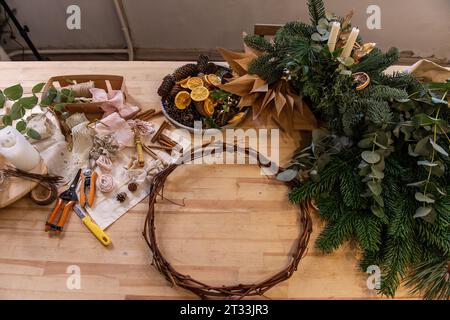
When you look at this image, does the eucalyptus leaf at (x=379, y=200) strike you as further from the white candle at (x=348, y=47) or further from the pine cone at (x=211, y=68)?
the pine cone at (x=211, y=68)

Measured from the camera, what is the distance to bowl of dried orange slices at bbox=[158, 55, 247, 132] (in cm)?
105

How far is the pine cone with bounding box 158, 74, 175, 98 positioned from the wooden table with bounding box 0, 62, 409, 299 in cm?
25

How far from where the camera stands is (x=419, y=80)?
3.28ft

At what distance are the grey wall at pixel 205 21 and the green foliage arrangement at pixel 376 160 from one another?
906 millimetres

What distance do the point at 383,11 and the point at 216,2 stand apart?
0.83 metres

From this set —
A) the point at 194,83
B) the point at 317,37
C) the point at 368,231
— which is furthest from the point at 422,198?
the point at 194,83

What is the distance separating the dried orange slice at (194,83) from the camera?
3.52 ft

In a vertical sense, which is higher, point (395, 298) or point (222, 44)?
point (222, 44)

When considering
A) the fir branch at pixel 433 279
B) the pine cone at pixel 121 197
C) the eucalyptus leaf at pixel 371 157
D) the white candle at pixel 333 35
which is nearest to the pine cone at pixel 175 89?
the pine cone at pixel 121 197

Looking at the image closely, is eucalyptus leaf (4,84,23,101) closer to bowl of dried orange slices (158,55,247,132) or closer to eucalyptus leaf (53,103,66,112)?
eucalyptus leaf (53,103,66,112)

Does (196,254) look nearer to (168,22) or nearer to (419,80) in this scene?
(419,80)

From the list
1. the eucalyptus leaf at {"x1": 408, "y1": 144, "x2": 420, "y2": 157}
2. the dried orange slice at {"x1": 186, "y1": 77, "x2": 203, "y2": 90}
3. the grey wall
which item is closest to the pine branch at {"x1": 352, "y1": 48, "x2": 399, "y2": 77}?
the eucalyptus leaf at {"x1": 408, "y1": 144, "x2": 420, "y2": 157}

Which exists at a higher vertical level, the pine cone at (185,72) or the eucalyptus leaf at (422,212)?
the pine cone at (185,72)

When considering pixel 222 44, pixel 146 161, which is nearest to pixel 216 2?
pixel 222 44
